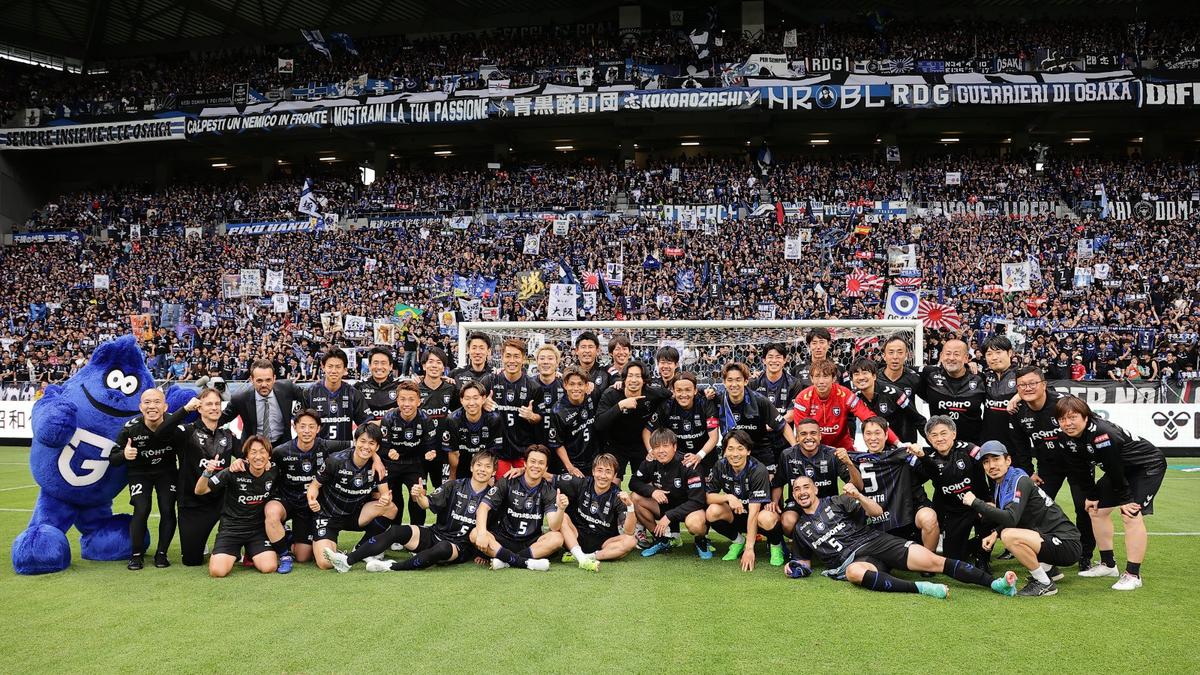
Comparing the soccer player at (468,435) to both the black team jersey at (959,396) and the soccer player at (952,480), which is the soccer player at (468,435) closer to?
the soccer player at (952,480)

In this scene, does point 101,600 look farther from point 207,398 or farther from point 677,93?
point 677,93

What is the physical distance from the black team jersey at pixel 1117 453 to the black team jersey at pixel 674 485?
301 cm

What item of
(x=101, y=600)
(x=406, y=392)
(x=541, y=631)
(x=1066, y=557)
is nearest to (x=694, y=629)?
(x=541, y=631)

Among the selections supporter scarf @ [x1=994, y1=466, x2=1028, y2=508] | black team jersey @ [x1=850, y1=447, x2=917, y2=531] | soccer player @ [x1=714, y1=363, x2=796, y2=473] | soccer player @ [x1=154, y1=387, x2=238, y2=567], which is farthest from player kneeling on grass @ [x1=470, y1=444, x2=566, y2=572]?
supporter scarf @ [x1=994, y1=466, x2=1028, y2=508]

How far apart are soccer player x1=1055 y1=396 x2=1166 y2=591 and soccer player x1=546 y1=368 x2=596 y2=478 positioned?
3.85 metres

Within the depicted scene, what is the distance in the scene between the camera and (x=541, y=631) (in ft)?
16.7

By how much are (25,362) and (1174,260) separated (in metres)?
32.0

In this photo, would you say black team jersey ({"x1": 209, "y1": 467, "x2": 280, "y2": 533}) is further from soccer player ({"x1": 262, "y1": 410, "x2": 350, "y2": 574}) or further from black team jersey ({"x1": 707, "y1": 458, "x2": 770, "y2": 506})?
black team jersey ({"x1": 707, "y1": 458, "x2": 770, "y2": 506})

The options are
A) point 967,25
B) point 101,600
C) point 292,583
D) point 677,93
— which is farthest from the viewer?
point 967,25

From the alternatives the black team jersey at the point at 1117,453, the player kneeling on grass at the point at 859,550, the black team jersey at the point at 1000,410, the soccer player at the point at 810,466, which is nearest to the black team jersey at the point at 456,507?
the soccer player at the point at 810,466

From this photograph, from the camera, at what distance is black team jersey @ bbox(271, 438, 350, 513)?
7.23 meters

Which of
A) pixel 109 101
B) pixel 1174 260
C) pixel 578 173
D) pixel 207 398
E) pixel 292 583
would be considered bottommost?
pixel 292 583

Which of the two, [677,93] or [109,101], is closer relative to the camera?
[677,93]

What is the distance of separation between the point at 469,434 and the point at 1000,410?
465cm
